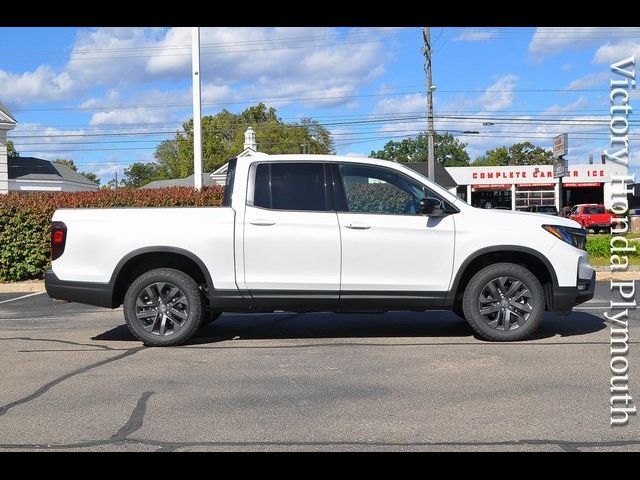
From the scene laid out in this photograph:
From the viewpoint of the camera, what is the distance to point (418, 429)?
469 centimetres

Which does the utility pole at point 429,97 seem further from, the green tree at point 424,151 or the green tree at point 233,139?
the green tree at point 424,151

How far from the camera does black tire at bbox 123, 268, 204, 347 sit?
7.46m

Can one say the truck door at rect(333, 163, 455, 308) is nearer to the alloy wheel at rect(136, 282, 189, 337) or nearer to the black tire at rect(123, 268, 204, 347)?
the black tire at rect(123, 268, 204, 347)

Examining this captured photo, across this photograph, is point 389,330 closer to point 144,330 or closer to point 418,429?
point 144,330

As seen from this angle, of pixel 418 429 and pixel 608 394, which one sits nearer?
pixel 418 429

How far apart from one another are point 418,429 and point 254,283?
10.2 feet

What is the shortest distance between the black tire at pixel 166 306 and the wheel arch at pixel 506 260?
274cm

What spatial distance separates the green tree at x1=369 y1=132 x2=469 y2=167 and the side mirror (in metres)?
102

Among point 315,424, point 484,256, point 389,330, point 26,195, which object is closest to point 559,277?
point 484,256

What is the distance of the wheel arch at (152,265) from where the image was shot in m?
7.37

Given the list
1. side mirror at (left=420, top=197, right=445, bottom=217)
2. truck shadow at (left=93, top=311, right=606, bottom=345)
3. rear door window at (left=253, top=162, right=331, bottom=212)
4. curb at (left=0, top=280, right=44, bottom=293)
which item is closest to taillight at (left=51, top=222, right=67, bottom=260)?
truck shadow at (left=93, top=311, right=606, bottom=345)

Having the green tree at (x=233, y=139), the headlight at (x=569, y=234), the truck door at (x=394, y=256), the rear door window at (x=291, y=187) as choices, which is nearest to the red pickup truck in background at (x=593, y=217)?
the headlight at (x=569, y=234)
